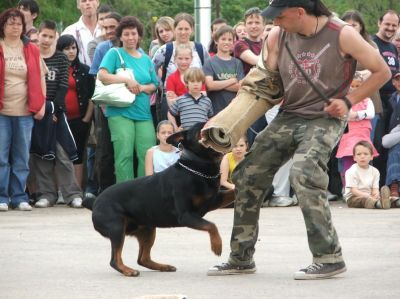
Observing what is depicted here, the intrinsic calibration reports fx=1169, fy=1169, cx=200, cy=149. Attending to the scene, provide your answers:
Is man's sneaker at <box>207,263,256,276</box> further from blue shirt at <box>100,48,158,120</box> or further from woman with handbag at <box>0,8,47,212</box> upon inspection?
blue shirt at <box>100,48,158,120</box>

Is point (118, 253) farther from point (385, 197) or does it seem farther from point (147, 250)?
point (385, 197)

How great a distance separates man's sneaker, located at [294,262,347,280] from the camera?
26.0ft

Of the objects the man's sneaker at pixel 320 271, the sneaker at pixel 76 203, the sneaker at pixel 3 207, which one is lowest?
the sneaker at pixel 76 203

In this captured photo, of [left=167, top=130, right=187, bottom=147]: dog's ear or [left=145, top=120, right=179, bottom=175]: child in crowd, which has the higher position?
[left=167, top=130, right=187, bottom=147]: dog's ear

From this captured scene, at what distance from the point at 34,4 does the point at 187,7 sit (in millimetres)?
21158

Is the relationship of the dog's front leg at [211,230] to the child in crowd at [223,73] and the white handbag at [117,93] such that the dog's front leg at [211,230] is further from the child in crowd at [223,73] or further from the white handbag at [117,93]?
the child in crowd at [223,73]

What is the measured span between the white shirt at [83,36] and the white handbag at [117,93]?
1313mm

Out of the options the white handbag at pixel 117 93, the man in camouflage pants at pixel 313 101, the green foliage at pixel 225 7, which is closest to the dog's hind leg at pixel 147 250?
the man in camouflage pants at pixel 313 101

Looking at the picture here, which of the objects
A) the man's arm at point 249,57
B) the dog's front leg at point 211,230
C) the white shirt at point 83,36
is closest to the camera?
the dog's front leg at point 211,230

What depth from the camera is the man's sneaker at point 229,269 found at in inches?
328

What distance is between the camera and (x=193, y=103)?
13.8 metres

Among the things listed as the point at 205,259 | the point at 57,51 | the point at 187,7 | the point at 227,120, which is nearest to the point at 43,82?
the point at 57,51

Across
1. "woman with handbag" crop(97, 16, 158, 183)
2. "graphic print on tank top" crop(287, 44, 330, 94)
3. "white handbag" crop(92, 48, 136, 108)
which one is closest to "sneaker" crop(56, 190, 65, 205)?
"woman with handbag" crop(97, 16, 158, 183)

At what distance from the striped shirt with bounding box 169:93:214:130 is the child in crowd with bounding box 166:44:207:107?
26 cm
